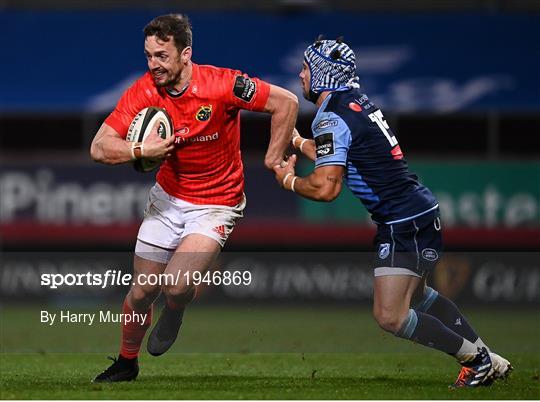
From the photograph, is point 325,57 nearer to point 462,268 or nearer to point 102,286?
point 102,286

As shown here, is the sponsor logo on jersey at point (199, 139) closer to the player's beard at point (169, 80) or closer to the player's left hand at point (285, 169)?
the player's beard at point (169, 80)

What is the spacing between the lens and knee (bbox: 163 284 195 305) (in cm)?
844

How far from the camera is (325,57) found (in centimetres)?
825

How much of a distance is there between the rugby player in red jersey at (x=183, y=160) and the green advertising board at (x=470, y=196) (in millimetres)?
7913

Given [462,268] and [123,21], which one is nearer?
[462,268]

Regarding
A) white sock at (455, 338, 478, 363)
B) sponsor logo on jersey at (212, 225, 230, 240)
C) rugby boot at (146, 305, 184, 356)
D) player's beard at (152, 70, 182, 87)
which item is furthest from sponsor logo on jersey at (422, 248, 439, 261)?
player's beard at (152, 70, 182, 87)

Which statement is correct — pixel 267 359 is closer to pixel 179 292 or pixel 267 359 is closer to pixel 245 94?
pixel 179 292

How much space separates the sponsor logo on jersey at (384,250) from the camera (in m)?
8.10

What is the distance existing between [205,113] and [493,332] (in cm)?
570

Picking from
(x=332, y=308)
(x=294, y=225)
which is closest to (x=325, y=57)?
(x=332, y=308)

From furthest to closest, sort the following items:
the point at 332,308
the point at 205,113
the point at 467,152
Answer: the point at 467,152, the point at 332,308, the point at 205,113

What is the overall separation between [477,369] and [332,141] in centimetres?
182

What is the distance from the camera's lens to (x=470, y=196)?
1675cm

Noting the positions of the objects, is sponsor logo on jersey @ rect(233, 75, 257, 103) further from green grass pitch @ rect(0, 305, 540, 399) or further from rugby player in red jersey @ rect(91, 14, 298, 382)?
green grass pitch @ rect(0, 305, 540, 399)
